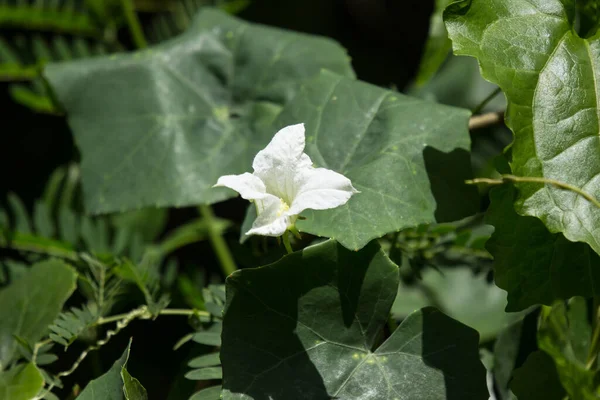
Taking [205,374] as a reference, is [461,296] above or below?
below

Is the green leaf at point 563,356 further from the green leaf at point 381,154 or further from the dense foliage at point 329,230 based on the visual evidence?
the green leaf at point 381,154

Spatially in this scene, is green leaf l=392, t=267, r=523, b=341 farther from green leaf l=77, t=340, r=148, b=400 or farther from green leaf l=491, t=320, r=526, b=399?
green leaf l=77, t=340, r=148, b=400

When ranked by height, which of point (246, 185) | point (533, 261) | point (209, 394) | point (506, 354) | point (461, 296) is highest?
point (246, 185)

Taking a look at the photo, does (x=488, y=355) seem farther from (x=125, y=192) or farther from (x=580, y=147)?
(x=125, y=192)

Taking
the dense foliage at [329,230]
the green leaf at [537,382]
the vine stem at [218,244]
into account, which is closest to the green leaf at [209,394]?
the dense foliage at [329,230]

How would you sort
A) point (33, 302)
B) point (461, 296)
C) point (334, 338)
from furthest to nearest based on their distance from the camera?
point (461, 296) → point (33, 302) → point (334, 338)

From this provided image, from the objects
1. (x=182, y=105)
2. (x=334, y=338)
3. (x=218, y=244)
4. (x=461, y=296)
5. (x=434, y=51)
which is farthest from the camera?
(x=461, y=296)

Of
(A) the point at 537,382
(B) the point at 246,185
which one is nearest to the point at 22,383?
(B) the point at 246,185

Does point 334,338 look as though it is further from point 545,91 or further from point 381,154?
point 545,91
